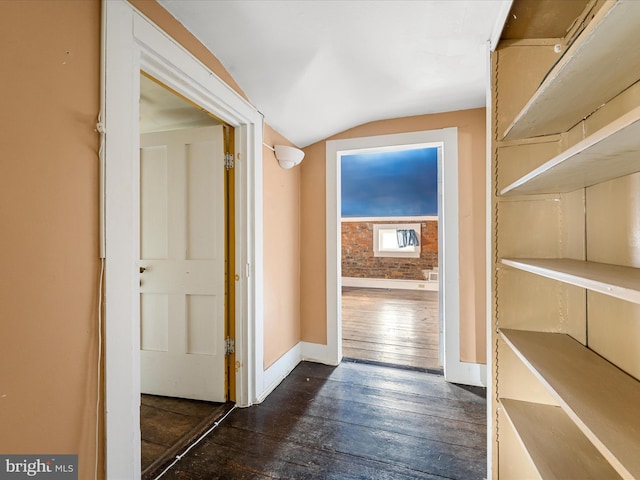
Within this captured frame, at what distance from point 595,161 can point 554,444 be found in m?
0.95

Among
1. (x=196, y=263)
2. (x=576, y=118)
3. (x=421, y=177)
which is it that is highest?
(x=421, y=177)

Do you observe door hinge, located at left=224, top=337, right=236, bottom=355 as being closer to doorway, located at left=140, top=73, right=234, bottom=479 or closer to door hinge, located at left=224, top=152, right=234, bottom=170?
doorway, located at left=140, top=73, right=234, bottom=479

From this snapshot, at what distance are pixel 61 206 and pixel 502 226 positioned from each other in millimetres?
1693

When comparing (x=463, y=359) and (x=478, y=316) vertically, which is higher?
(x=478, y=316)

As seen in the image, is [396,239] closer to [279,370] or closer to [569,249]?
[279,370]

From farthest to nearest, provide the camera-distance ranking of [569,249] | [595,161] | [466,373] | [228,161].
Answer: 1. [466,373]
2. [228,161]
3. [569,249]
4. [595,161]

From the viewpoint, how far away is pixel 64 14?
93cm

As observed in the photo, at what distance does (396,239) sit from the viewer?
22.1 feet

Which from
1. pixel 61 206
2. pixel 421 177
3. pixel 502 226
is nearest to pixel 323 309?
pixel 502 226

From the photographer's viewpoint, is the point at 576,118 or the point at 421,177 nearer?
the point at 576,118

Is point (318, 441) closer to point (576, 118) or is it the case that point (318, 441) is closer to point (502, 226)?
point (502, 226)

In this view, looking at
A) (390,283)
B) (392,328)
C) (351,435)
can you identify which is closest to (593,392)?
(351,435)

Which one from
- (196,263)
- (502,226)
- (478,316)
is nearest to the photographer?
(502,226)

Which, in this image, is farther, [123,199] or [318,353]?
[318,353]
